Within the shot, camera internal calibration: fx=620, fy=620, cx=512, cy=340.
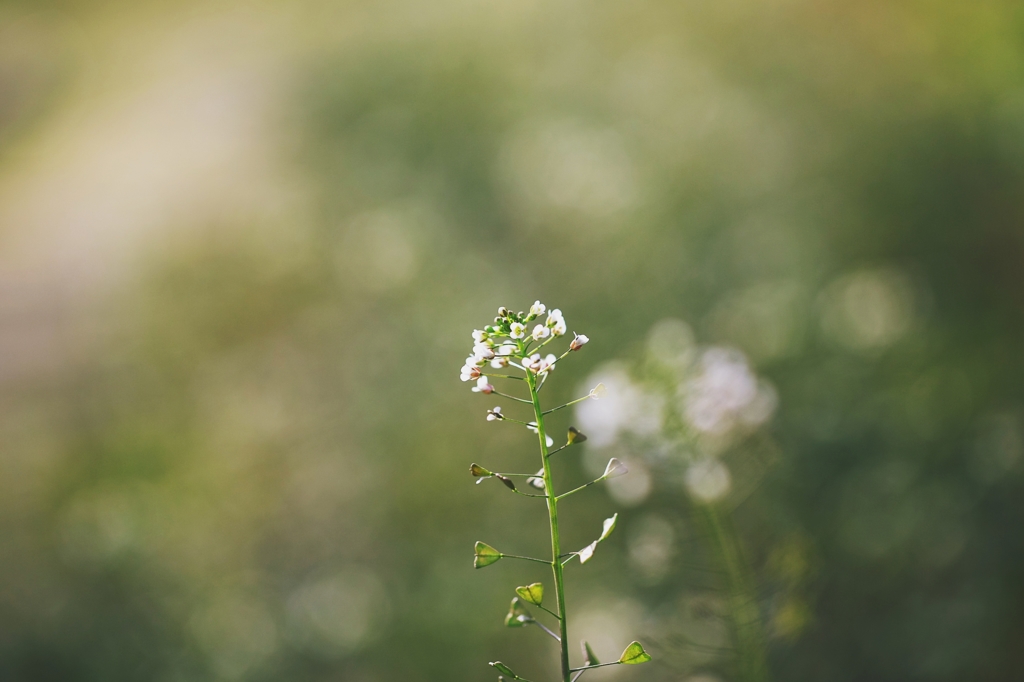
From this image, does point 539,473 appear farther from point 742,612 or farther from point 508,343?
point 742,612

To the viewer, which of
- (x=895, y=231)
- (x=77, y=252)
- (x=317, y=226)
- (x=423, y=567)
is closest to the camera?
(x=423, y=567)

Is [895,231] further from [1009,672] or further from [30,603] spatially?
[30,603]

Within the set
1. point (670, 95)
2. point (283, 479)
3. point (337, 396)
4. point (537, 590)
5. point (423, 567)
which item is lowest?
point (537, 590)

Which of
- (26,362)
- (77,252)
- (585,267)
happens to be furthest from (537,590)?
(77,252)

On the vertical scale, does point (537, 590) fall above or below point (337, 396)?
below

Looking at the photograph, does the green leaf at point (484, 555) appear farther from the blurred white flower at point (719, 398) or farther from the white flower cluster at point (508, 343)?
the blurred white flower at point (719, 398)

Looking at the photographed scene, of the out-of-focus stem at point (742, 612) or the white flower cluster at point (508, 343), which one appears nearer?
the white flower cluster at point (508, 343)

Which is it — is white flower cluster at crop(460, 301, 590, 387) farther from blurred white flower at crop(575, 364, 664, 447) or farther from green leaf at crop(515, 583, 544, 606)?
blurred white flower at crop(575, 364, 664, 447)

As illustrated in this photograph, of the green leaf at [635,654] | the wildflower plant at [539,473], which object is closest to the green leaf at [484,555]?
the wildflower plant at [539,473]

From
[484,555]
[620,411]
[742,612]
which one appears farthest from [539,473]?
[620,411]
